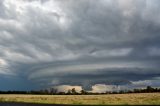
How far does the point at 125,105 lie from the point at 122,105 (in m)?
1.10

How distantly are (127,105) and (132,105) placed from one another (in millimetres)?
2093

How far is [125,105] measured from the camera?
10738 centimetres

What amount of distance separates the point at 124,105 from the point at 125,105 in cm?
37

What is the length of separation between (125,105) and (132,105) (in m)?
2.68

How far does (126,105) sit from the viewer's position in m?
107

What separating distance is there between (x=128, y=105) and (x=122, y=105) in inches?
89.6

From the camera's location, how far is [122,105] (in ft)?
352

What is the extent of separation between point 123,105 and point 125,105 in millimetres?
732

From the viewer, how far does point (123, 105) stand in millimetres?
107500

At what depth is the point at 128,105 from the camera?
108 meters

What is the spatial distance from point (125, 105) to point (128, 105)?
47.4 inches

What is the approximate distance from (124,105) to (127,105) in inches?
43.7

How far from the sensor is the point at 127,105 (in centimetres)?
10744
